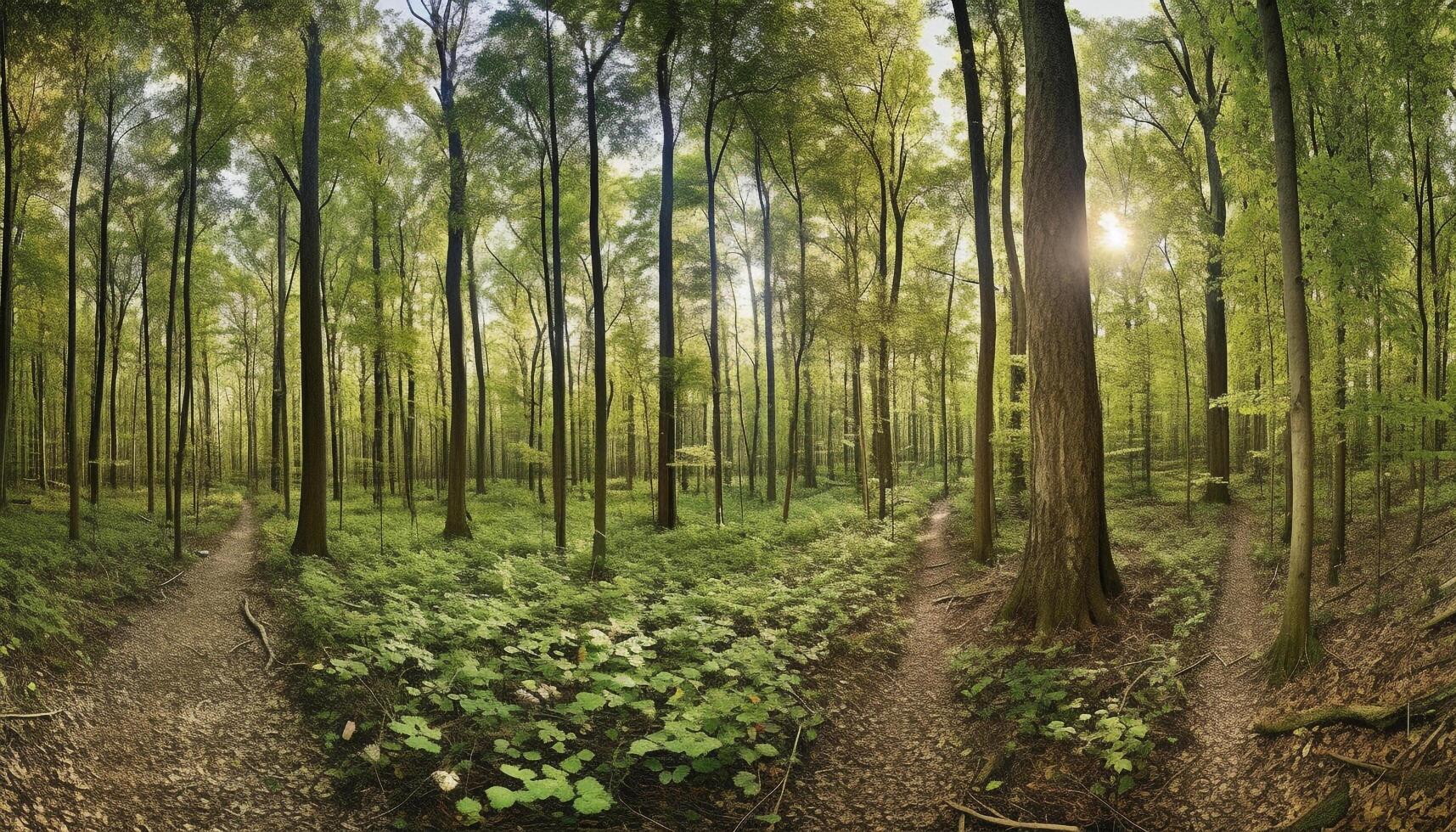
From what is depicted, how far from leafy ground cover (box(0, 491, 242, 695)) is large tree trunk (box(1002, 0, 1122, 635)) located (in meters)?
8.74

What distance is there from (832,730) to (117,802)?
15.5 ft

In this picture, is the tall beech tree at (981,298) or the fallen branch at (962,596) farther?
the tall beech tree at (981,298)

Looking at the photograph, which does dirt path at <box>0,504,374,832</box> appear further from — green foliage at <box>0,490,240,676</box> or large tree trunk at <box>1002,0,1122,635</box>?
large tree trunk at <box>1002,0,1122,635</box>

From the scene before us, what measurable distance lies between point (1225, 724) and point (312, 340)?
12733 millimetres

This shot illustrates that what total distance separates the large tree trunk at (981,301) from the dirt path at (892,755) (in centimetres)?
399

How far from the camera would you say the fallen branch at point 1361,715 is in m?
3.27

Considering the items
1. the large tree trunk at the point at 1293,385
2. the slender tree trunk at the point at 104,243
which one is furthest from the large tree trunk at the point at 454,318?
the large tree trunk at the point at 1293,385

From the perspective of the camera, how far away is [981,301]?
394 inches

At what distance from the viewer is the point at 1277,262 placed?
9.06m

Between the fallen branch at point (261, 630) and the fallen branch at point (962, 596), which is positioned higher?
the fallen branch at point (261, 630)

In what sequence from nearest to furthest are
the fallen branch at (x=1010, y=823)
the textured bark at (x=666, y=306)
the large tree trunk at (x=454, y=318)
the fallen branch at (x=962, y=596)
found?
1. the fallen branch at (x=1010, y=823)
2. the fallen branch at (x=962, y=596)
3. the textured bark at (x=666, y=306)
4. the large tree trunk at (x=454, y=318)

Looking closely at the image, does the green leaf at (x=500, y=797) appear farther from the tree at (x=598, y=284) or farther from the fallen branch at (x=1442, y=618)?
the tree at (x=598, y=284)

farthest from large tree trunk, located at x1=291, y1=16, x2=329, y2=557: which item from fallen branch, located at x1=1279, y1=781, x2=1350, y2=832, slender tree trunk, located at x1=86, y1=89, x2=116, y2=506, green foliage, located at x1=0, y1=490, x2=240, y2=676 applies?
fallen branch, located at x1=1279, y1=781, x2=1350, y2=832

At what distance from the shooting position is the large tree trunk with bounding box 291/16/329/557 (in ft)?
34.0
